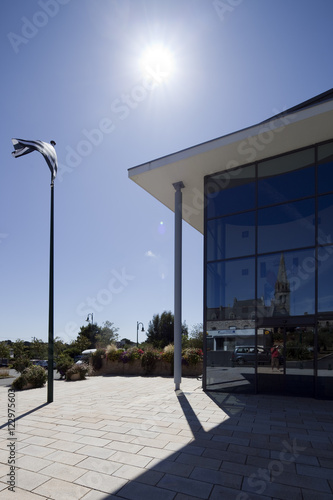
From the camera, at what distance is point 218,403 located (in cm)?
909

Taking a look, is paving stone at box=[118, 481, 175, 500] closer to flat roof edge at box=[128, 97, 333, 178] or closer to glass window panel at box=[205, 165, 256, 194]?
flat roof edge at box=[128, 97, 333, 178]

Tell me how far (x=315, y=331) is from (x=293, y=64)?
317 inches

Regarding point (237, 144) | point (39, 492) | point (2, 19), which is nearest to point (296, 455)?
point (39, 492)

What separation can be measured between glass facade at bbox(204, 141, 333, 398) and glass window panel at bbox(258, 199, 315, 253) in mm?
31

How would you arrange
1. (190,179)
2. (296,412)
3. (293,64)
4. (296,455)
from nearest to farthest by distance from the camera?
1. (296,455)
2. (296,412)
3. (293,64)
4. (190,179)

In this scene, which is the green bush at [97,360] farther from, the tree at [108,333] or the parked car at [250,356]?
the tree at [108,333]

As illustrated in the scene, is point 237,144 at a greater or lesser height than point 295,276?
greater

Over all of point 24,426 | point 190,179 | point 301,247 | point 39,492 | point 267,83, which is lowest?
point 24,426

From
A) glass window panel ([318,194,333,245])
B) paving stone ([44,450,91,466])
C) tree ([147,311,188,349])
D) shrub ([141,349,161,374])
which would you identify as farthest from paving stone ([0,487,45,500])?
tree ([147,311,188,349])

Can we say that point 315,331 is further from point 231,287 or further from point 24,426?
point 24,426

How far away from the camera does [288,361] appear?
1002cm

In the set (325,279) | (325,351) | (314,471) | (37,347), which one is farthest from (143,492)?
(37,347)

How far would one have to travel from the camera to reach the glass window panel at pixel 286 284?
10125 millimetres

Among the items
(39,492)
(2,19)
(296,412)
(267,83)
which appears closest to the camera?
(39,492)
